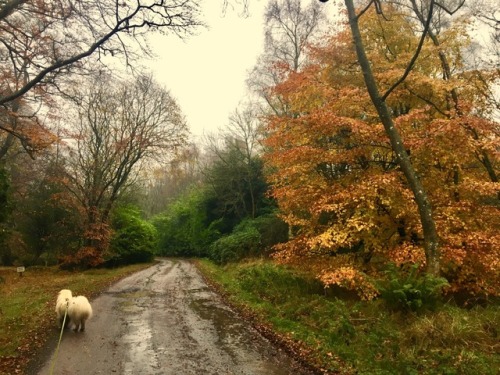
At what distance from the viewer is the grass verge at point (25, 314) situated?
284 inches

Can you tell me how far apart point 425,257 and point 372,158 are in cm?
393

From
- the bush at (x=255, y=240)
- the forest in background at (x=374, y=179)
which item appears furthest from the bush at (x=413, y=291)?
the bush at (x=255, y=240)

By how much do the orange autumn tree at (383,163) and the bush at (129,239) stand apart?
68.8 feet

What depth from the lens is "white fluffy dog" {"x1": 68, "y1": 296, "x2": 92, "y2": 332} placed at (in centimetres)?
872

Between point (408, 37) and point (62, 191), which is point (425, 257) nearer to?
point (408, 37)

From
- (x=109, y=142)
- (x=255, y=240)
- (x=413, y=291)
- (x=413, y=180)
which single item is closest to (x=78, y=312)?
(x=413, y=291)

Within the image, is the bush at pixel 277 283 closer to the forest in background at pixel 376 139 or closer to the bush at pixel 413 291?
the forest in background at pixel 376 139

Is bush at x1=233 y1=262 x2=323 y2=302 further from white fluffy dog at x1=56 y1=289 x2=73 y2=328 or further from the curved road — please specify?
white fluffy dog at x1=56 y1=289 x2=73 y2=328

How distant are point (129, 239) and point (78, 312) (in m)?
22.6

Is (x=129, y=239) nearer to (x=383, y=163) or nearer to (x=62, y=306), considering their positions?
(x=62, y=306)

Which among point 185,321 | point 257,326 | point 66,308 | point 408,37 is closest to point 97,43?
point 66,308

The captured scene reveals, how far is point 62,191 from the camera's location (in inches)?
987

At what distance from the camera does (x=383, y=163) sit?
1068 centimetres

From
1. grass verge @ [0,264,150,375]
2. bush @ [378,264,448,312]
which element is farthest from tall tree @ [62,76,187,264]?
bush @ [378,264,448,312]
